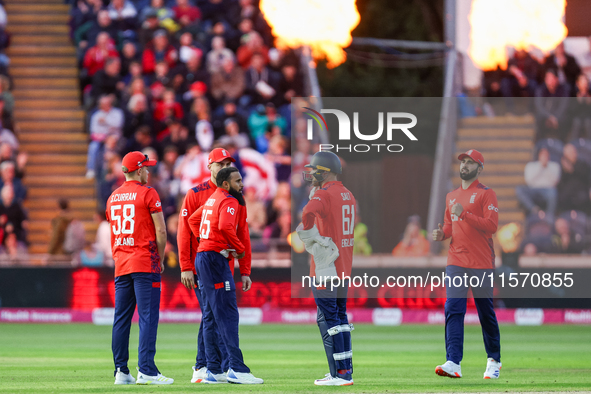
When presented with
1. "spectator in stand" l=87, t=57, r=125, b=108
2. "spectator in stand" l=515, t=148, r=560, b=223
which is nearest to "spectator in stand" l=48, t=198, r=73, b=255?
"spectator in stand" l=87, t=57, r=125, b=108

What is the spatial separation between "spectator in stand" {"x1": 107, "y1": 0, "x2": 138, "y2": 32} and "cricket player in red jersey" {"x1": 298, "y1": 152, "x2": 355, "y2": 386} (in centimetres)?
1371

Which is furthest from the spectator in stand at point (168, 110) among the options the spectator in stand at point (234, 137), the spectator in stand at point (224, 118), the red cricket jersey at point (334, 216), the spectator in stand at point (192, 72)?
the red cricket jersey at point (334, 216)

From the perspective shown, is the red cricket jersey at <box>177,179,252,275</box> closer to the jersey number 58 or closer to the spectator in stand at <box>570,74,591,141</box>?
the jersey number 58

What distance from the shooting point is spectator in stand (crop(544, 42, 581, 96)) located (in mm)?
21078

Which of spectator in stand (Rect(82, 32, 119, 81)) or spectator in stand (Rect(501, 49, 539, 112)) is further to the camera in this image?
spectator in stand (Rect(82, 32, 119, 81))

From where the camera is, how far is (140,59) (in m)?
21.9

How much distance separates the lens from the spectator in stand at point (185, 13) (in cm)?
2230

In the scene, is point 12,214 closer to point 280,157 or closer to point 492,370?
point 280,157

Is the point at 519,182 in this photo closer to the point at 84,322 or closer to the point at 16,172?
the point at 84,322

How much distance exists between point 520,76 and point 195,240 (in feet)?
42.3

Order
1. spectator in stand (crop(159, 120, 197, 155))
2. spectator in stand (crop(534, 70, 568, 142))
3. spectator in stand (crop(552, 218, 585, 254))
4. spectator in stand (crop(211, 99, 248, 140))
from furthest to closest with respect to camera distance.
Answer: spectator in stand (crop(211, 99, 248, 140)) < spectator in stand (crop(159, 120, 197, 155)) < spectator in stand (crop(534, 70, 568, 142)) < spectator in stand (crop(552, 218, 585, 254))

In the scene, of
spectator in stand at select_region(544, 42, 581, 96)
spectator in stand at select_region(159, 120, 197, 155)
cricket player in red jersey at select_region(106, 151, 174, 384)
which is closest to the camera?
cricket player in red jersey at select_region(106, 151, 174, 384)

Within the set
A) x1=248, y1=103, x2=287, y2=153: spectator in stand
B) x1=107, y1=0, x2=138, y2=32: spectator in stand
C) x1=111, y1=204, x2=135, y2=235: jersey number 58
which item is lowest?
x1=111, y1=204, x2=135, y2=235: jersey number 58

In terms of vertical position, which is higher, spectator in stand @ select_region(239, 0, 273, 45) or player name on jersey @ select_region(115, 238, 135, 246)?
spectator in stand @ select_region(239, 0, 273, 45)
